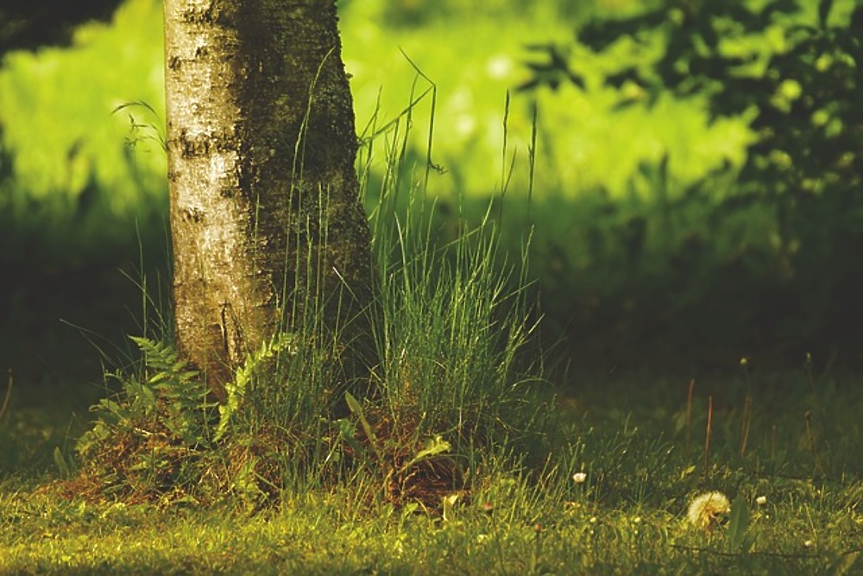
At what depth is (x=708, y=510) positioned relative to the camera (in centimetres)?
358

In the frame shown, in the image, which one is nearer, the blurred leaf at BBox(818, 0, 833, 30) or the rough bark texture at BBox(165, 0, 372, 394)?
the rough bark texture at BBox(165, 0, 372, 394)

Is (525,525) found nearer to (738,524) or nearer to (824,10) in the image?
(738,524)

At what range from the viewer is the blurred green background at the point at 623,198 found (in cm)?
563

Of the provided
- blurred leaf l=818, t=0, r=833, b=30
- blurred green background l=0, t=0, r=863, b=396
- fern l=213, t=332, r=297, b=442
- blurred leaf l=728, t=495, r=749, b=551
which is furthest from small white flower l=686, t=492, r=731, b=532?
blurred leaf l=818, t=0, r=833, b=30

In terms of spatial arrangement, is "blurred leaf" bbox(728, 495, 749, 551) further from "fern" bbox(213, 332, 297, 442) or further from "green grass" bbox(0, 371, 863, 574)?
"fern" bbox(213, 332, 297, 442)

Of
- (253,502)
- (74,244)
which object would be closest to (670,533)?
(253,502)

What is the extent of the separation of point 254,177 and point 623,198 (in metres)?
4.41

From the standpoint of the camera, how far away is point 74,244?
6840 millimetres

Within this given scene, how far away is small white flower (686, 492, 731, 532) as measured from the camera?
356 centimetres

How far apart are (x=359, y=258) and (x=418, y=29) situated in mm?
8216

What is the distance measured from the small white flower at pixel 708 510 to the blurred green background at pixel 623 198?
61 cm

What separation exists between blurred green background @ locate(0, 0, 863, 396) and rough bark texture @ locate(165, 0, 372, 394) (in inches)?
6.1

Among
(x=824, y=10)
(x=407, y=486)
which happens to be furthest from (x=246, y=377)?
(x=824, y=10)

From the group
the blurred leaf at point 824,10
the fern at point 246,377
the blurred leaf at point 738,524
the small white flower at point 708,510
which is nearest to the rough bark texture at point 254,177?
the fern at point 246,377
